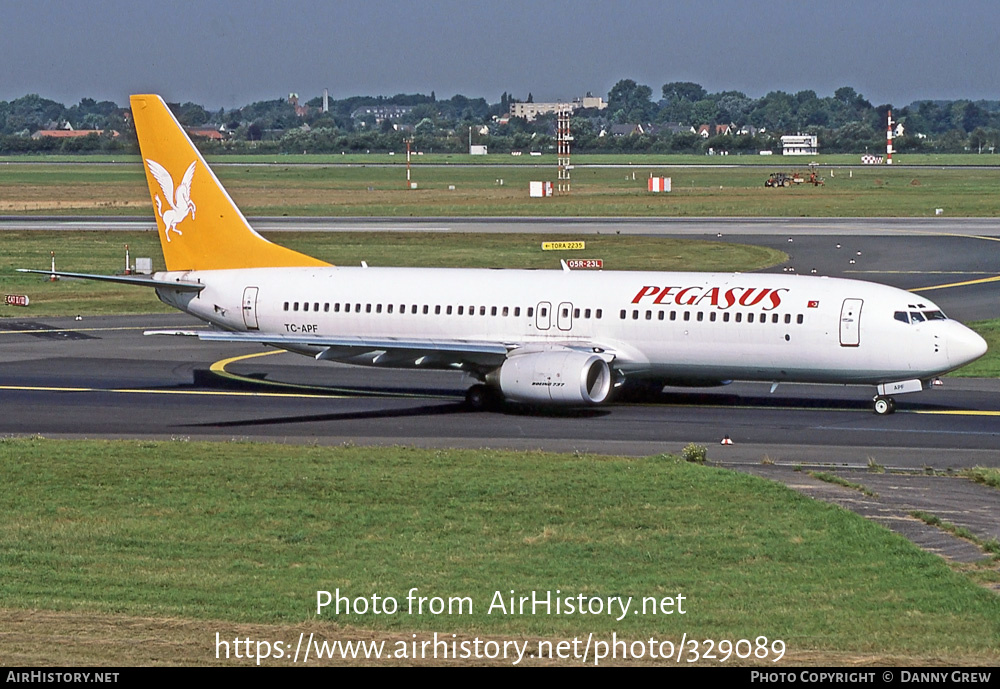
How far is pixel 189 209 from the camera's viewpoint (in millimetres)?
46656

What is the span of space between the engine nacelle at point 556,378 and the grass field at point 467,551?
6.94m

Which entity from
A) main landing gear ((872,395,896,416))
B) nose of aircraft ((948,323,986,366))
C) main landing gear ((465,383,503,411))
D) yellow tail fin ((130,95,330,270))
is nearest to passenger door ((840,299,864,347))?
main landing gear ((872,395,896,416))

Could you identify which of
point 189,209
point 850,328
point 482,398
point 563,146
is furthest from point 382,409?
point 563,146

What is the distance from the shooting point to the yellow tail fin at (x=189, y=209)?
46469 mm

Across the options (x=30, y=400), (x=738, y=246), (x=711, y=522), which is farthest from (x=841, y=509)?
(x=738, y=246)

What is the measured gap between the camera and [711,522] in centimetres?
2573

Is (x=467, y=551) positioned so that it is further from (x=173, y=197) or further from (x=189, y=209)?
(x=173, y=197)

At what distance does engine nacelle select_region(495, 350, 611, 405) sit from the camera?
39.9 meters

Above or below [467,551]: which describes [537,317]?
above

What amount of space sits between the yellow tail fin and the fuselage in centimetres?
68

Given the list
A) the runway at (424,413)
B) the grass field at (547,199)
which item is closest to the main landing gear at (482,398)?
the runway at (424,413)

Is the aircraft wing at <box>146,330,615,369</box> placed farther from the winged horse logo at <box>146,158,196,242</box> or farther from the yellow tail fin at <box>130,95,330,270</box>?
the winged horse logo at <box>146,158,196,242</box>

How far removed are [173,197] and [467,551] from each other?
26.9 meters
